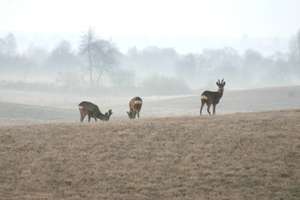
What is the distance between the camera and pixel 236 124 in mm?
28062

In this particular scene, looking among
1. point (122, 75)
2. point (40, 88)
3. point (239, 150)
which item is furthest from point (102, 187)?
point (122, 75)

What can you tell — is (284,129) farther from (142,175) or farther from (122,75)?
(122,75)

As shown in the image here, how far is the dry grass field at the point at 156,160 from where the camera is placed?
20953 millimetres

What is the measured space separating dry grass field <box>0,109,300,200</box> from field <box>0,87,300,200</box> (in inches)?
1.3

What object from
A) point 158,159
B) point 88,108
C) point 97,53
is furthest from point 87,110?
point 97,53

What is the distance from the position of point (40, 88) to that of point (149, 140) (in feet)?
298

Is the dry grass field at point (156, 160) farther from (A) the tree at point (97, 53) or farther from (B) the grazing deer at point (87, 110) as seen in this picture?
(A) the tree at point (97, 53)

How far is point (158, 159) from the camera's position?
2391 cm

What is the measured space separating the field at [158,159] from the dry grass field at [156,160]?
3 cm

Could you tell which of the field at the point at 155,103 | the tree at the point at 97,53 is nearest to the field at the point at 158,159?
the field at the point at 155,103

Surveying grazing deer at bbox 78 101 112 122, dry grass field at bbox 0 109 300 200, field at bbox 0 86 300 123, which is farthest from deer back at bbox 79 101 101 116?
field at bbox 0 86 300 123

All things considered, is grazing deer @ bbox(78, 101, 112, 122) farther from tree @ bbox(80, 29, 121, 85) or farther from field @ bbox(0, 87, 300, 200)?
tree @ bbox(80, 29, 121, 85)

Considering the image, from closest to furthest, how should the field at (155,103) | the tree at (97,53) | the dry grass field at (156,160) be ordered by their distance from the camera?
the dry grass field at (156,160) < the field at (155,103) < the tree at (97,53)

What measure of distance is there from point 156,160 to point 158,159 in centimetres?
12
